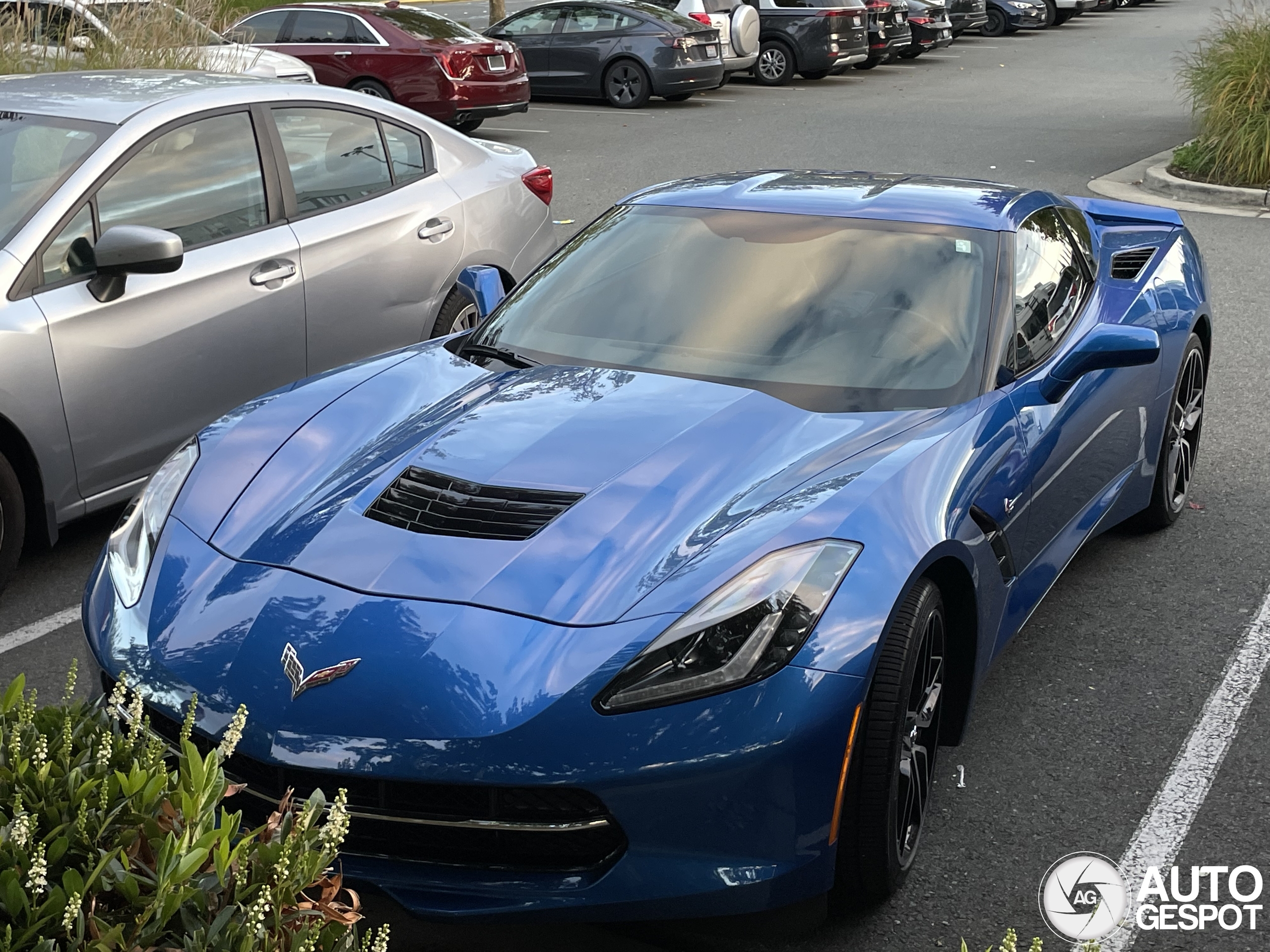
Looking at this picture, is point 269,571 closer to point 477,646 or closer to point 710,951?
point 477,646

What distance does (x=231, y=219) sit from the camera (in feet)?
18.5

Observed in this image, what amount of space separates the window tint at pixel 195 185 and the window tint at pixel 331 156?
198mm

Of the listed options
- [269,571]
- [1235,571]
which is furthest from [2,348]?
[1235,571]

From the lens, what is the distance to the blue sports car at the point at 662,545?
2.83 m

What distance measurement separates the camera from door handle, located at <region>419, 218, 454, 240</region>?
250 inches

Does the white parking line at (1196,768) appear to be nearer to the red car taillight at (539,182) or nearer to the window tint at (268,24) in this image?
the red car taillight at (539,182)

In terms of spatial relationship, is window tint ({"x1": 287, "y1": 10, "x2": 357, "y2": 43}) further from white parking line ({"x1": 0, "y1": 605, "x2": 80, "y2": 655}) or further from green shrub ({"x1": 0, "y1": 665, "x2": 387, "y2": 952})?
green shrub ({"x1": 0, "y1": 665, "x2": 387, "y2": 952})

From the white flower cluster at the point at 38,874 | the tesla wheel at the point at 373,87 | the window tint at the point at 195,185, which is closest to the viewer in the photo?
the white flower cluster at the point at 38,874

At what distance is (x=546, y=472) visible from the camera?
3.50m

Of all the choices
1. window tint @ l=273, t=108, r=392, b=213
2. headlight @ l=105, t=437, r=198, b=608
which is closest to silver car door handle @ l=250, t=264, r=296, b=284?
window tint @ l=273, t=108, r=392, b=213

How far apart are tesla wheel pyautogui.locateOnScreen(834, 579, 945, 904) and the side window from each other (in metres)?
1.16

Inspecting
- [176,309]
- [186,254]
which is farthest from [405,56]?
[176,309]

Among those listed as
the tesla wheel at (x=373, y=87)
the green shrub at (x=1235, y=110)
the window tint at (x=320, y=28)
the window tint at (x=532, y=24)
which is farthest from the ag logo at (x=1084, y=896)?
the window tint at (x=532, y=24)

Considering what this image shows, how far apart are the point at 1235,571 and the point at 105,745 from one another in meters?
4.27
